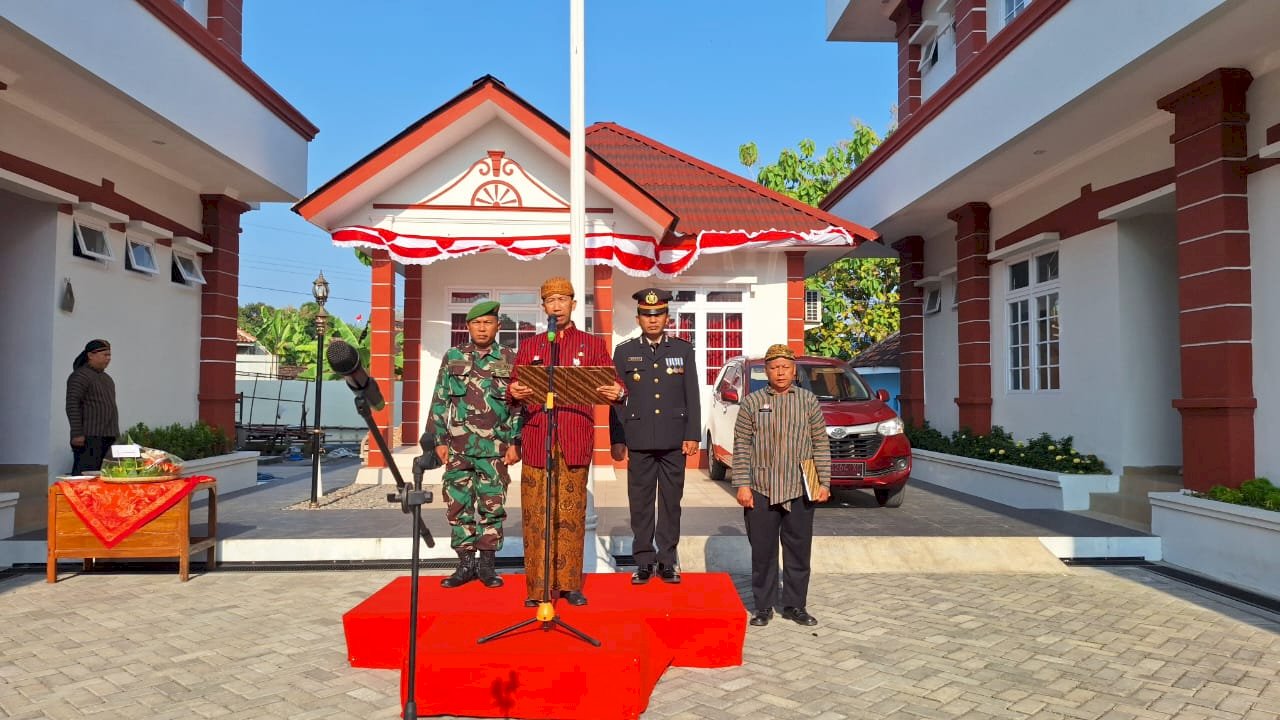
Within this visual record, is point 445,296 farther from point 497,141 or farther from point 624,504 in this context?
point 624,504

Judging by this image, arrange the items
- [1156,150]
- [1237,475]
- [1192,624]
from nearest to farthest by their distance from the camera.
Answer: [1192,624] → [1237,475] → [1156,150]

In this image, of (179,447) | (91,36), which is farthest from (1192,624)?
(179,447)

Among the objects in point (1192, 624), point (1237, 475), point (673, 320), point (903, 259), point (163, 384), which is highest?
point (903, 259)

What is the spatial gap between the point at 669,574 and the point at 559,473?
1.05 meters

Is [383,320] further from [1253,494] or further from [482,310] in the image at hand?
[1253,494]

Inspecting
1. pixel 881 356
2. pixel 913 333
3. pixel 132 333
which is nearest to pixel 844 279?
pixel 881 356

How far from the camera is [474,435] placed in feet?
16.0

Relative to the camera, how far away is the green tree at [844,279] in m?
25.0

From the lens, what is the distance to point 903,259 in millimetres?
15234

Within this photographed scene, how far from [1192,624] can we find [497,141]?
8.96m

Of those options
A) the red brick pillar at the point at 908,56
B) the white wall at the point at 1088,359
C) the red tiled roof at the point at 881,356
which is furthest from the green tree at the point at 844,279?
the white wall at the point at 1088,359

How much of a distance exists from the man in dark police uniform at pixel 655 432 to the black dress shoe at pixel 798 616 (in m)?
0.83

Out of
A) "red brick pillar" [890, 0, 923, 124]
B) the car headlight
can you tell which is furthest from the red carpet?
"red brick pillar" [890, 0, 923, 124]

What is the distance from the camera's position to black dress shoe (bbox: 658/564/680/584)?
5.13 meters
